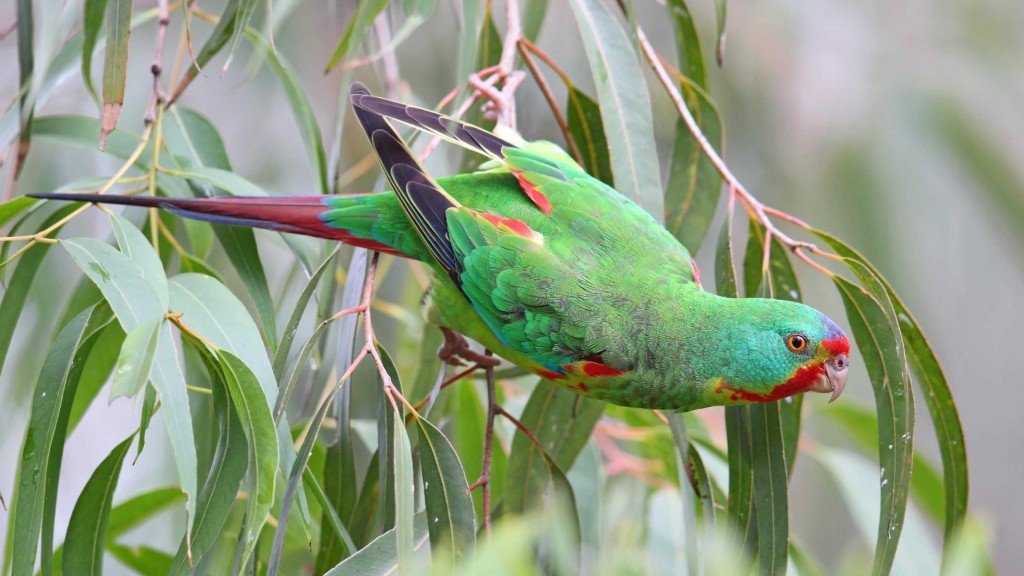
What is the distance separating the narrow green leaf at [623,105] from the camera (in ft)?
5.61

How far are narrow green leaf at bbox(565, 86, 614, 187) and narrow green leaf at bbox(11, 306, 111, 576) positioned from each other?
3.60 feet

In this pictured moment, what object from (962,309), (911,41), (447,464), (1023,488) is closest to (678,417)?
(447,464)

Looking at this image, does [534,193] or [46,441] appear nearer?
[46,441]

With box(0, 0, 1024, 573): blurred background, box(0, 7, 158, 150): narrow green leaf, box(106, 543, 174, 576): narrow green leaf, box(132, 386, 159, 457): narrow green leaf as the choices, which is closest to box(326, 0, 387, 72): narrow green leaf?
box(0, 7, 158, 150): narrow green leaf

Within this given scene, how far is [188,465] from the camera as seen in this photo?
1181 millimetres

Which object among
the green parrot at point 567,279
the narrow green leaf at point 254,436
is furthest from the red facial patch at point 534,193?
the narrow green leaf at point 254,436

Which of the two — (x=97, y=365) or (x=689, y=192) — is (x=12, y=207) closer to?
(x=97, y=365)

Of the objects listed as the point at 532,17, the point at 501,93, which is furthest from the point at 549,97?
the point at 532,17

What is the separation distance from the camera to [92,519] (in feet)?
4.74

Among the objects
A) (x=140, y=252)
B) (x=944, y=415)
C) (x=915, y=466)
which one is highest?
(x=140, y=252)

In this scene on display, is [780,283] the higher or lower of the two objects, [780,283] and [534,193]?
the lower

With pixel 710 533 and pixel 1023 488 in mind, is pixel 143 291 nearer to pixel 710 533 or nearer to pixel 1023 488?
pixel 710 533

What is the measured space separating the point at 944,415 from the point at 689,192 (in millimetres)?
661

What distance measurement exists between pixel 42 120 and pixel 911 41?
354 centimetres
